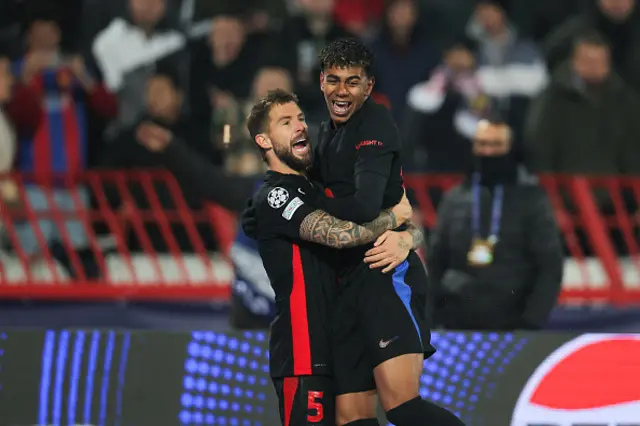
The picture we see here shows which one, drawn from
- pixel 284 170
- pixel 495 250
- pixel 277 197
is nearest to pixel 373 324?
pixel 277 197

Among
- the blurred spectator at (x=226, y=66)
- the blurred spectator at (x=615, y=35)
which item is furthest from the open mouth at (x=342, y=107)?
the blurred spectator at (x=615, y=35)

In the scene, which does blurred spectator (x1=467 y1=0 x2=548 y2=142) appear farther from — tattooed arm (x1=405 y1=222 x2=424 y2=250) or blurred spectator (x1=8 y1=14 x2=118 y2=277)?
tattooed arm (x1=405 y1=222 x2=424 y2=250)

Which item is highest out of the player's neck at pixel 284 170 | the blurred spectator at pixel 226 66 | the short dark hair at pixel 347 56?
the blurred spectator at pixel 226 66

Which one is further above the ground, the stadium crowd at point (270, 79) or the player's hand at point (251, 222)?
the stadium crowd at point (270, 79)

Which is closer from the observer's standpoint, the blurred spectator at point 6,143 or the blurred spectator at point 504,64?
the blurred spectator at point 6,143

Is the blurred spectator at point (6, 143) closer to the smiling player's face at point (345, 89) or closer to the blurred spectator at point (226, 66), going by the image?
the blurred spectator at point (226, 66)

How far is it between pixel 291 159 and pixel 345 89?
0.40 metres

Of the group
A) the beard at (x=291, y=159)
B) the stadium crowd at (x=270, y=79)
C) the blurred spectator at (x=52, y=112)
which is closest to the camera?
the beard at (x=291, y=159)

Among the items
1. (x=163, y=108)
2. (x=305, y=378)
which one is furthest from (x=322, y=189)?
(x=163, y=108)

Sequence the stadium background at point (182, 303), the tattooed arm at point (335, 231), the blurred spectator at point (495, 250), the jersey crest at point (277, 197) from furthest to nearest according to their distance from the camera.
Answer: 1. the blurred spectator at point (495, 250)
2. the stadium background at point (182, 303)
3. the jersey crest at point (277, 197)
4. the tattooed arm at point (335, 231)

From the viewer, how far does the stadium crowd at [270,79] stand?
10.1m

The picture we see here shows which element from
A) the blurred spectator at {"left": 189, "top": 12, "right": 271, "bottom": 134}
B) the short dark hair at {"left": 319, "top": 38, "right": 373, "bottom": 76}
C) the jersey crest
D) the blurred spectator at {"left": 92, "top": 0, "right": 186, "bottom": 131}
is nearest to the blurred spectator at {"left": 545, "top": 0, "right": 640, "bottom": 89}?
the blurred spectator at {"left": 189, "top": 12, "right": 271, "bottom": 134}

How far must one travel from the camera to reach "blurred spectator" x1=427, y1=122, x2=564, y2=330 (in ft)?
23.6

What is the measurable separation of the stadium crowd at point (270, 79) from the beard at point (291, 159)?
3997 mm
